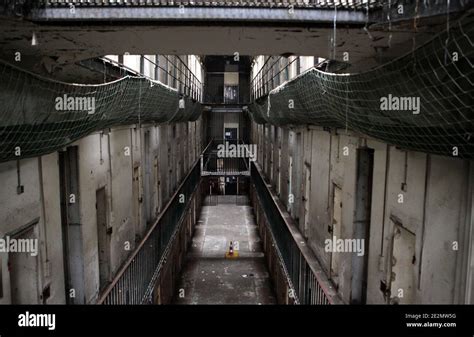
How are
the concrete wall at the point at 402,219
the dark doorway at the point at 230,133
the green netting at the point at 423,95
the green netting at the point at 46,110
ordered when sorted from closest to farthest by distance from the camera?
the green netting at the point at 423,95 < the green netting at the point at 46,110 < the concrete wall at the point at 402,219 < the dark doorway at the point at 230,133

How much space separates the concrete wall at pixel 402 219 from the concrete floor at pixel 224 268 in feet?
11.7

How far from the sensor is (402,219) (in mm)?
3287

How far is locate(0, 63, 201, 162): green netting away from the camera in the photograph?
2.06m

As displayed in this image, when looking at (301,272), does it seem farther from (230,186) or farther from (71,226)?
(230,186)

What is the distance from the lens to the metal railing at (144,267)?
14.9 ft

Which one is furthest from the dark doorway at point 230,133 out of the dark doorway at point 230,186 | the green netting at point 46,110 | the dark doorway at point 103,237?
the green netting at point 46,110

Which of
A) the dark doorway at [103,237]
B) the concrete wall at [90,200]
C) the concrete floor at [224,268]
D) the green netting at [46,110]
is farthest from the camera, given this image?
the concrete floor at [224,268]

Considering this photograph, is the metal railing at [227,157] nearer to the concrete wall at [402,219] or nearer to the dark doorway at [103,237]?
the concrete wall at [402,219]

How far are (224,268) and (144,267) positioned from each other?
4.95 metres

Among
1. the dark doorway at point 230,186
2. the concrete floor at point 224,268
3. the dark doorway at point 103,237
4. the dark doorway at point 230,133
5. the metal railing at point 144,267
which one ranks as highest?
the dark doorway at point 230,133

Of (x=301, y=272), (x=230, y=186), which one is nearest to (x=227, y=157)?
(x=230, y=186)

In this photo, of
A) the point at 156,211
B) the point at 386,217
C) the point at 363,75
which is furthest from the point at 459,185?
the point at 156,211

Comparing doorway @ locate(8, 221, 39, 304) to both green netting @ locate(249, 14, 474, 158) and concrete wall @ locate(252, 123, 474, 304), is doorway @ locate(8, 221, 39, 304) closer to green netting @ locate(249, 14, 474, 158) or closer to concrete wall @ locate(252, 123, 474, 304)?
green netting @ locate(249, 14, 474, 158)

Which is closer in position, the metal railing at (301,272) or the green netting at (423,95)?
the green netting at (423,95)
